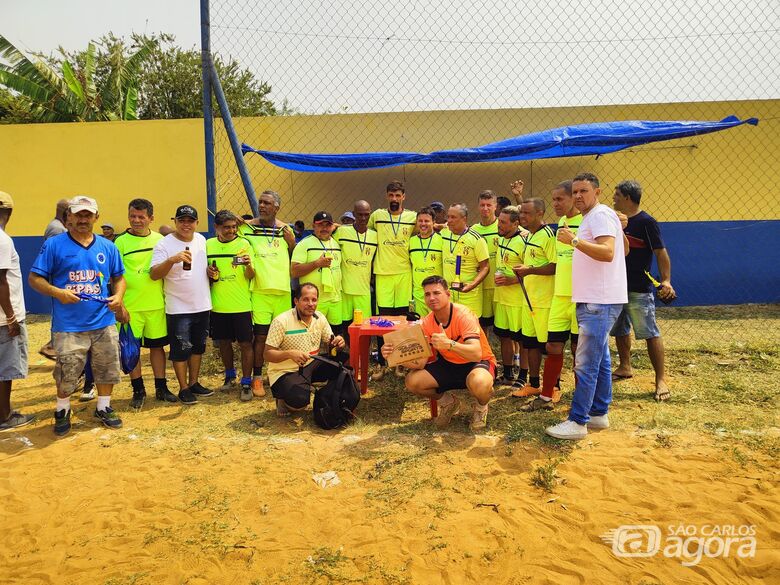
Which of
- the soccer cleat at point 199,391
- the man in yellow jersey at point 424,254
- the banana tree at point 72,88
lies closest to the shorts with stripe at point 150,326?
the soccer cleat at point 199,391

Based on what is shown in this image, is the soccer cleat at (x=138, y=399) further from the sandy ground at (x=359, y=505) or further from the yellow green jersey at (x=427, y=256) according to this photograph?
the yellow green jersey at (x=427, y=256)

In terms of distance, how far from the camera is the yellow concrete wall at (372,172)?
10.0 metres

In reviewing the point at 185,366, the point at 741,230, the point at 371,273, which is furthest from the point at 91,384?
the point at 741,230

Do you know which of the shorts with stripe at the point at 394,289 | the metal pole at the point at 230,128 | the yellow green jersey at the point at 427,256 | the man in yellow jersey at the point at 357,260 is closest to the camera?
the yellow green jersey at the point at 427,256

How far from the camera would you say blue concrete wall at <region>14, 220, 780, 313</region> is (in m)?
10.3

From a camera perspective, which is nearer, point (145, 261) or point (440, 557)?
point (440, 557)

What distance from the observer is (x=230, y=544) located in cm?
312

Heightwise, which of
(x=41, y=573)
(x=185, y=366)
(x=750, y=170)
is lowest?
(x=41, y=573)

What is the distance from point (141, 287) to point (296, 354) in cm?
175

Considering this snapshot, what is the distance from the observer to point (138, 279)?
5387 mm

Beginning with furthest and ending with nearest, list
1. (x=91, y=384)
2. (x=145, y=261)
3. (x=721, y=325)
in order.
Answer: (x=721, y=325) → (x=91, y=384) → (x=145, y=261)

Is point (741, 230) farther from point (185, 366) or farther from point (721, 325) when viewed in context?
point (185, 366)

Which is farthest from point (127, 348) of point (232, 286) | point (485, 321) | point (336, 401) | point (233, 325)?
point (485, 321)

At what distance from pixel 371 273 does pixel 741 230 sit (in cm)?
768
